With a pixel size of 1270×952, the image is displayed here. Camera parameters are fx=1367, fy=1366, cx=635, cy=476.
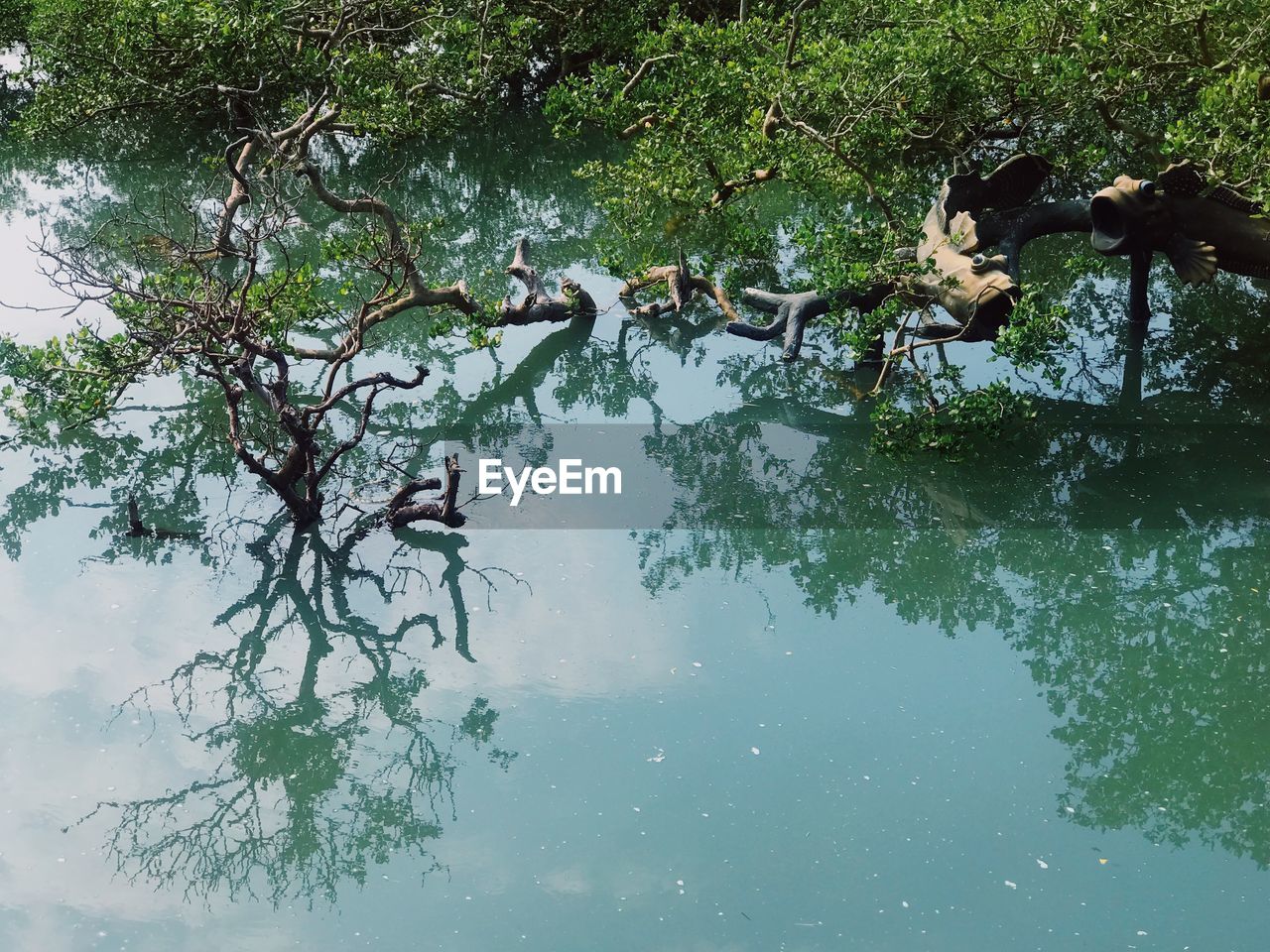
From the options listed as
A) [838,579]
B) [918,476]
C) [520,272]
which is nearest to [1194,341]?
[918,476]

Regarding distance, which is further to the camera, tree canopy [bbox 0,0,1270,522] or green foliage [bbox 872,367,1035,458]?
tree canopy [bbox 0,0,1270,522]

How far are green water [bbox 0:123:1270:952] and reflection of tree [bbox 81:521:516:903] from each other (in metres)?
0.02

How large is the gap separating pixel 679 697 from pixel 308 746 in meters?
1.65

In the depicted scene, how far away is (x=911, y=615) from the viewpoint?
6875 millimetres

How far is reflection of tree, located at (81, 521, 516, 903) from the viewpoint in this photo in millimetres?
5285

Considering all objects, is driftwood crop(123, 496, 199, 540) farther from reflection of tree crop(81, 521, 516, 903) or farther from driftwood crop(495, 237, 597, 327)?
driftwood crop(495, 237, 597, 327)

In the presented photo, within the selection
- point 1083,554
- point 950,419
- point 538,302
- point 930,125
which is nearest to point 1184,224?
point 950,419

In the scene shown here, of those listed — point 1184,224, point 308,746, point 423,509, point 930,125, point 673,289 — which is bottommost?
point 308,746

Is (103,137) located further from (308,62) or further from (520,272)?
(520,272)

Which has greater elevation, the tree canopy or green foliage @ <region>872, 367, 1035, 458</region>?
the tree canopy

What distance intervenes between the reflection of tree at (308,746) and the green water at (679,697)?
2 centimetres

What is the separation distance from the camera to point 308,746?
5.96 metres

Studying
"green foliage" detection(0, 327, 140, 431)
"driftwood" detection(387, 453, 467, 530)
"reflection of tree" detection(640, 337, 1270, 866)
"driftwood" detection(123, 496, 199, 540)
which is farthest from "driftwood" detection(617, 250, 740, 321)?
"driftwood" detection(123, 496, 199, 540)

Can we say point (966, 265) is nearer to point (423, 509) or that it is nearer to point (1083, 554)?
point (1083, 554)
